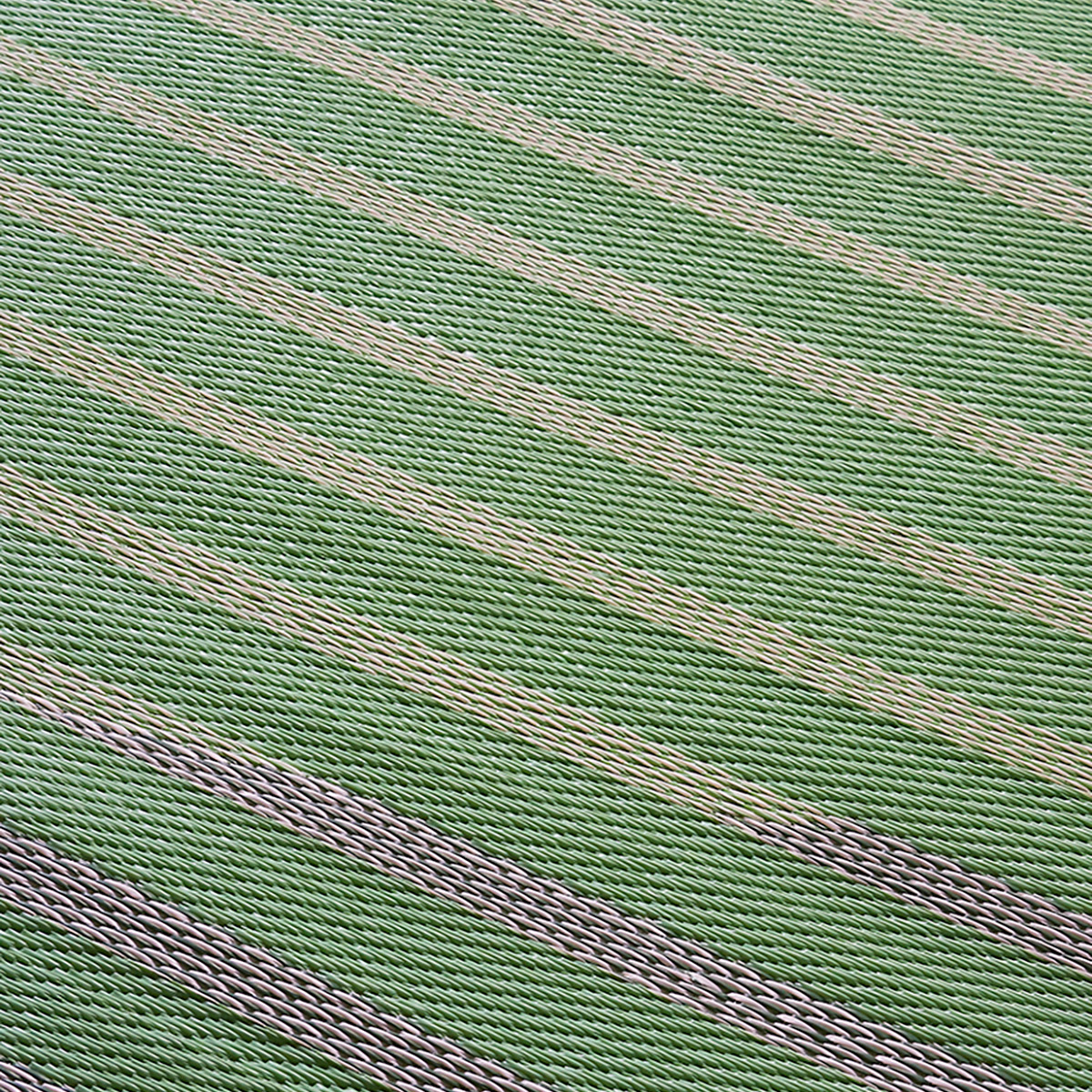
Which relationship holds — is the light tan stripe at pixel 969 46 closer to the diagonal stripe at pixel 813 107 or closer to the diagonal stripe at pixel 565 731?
the diagonal stripe at pixel 813 107

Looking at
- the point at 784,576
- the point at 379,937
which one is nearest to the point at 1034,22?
the point at 784,576

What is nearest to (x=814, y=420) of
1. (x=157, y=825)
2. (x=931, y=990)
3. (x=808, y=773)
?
(x=808, y=773)

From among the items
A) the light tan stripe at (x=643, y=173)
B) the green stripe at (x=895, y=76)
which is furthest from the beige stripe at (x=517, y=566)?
the green stripe at (x=895, y=76)

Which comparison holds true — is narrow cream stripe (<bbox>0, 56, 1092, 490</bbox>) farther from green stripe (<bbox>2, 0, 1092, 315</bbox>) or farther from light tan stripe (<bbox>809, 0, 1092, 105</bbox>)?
light tan stripe (<bbox>809, 0, 1092, 105</bbox>)

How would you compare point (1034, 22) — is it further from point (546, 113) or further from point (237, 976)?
point (237, 976)

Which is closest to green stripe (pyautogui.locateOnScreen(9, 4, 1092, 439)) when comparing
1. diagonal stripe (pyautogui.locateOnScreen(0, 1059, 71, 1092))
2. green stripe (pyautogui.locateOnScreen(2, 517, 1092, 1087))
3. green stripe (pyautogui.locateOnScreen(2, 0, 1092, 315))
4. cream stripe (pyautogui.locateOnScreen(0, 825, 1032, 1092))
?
green stripe (pyautogui.locateOnScreen(2, 0, 1092, 315))
